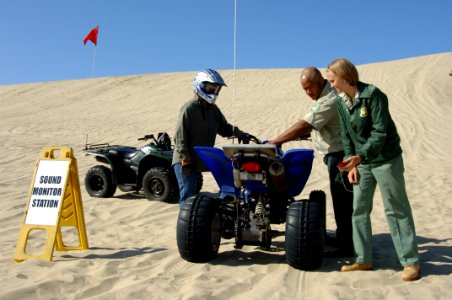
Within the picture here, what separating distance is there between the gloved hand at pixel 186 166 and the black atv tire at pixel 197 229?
0.61m

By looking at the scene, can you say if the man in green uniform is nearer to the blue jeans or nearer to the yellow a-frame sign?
the blue jeans

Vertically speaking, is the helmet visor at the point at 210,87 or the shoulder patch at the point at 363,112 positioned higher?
the helmet visor at the point at 210,87

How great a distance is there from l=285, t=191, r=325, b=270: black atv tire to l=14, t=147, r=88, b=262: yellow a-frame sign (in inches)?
86.9

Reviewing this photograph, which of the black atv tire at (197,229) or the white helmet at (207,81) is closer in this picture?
the black atv tire at (197,229)

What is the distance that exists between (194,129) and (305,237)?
1.75 m

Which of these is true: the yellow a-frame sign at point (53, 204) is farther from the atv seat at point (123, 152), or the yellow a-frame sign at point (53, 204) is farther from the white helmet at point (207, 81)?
the atv seat at point (123, 152)

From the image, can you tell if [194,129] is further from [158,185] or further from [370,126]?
[158,185]

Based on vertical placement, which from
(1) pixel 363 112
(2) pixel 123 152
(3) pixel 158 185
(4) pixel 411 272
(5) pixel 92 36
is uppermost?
(5) pixel 92 36

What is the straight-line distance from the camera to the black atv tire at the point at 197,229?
14.4ft

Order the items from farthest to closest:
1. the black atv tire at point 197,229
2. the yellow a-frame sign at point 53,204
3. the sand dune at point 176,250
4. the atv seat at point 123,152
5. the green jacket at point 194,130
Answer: the atv seat at point 123,152 < the green jacket at point 194,130 < the yellow a-frame sign at point 53,204 < the black atv tire at point 197,229 < the sand dune at point 176,250

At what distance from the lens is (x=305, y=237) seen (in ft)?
13.5

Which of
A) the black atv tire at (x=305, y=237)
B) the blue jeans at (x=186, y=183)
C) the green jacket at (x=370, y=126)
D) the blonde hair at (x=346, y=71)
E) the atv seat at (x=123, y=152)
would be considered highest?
the blonde hair at (x=346, y=71)

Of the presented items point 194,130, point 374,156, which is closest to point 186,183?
point 194,130

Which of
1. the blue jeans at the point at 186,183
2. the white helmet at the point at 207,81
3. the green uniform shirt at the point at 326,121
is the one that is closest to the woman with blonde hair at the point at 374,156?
the green uniform shirt at the point at 326,121
